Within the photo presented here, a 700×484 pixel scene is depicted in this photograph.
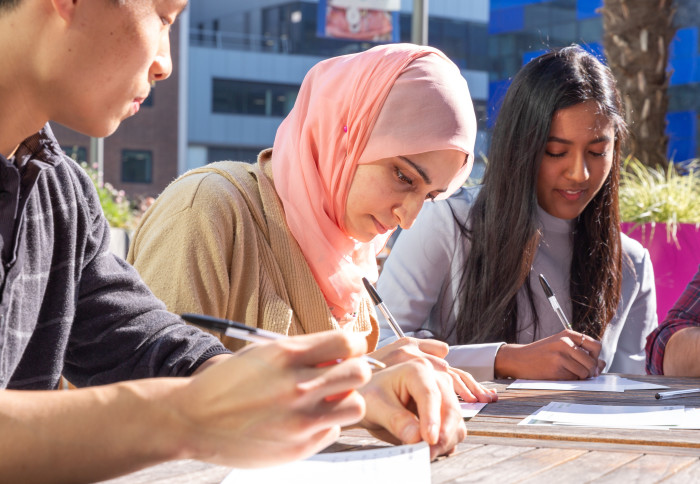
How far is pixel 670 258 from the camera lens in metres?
4.43

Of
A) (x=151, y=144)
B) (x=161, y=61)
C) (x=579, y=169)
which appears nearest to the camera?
(x=161, y=61)

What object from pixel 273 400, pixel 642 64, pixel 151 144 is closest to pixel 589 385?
pixel 273 400

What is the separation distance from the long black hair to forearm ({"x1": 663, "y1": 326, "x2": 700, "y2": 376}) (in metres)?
0.42

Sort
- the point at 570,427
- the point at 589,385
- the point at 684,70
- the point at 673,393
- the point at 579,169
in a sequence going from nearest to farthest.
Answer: the point at 570,427 < the point at 673,393 < the point at 589,385 < the point at 579,169 < the point at 684,70

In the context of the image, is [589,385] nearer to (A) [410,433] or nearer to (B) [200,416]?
(A) [410,433]

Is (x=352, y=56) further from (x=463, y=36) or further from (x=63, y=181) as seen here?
(x=463, y=36)

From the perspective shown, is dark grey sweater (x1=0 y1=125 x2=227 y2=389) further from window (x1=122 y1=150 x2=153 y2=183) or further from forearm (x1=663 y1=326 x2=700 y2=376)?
window (x1=122 y1=150 x2=153 y2=183)

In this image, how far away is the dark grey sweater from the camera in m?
1.33

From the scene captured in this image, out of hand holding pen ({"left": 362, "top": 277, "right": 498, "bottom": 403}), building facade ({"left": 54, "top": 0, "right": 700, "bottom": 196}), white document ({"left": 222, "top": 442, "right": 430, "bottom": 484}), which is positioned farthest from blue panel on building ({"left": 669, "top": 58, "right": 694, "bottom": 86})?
white document ({"left": 222, "top": 442, "right": 430, "bottom": 484})

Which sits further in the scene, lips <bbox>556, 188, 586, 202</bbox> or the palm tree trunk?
the palm tree trunk

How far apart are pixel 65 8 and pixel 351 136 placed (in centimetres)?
117

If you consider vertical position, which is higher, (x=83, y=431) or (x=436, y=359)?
(x=83, y=431)

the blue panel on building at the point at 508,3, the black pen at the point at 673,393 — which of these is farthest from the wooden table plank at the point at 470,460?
the blue panel on building at the point at 508,3

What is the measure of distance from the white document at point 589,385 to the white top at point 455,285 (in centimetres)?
67
